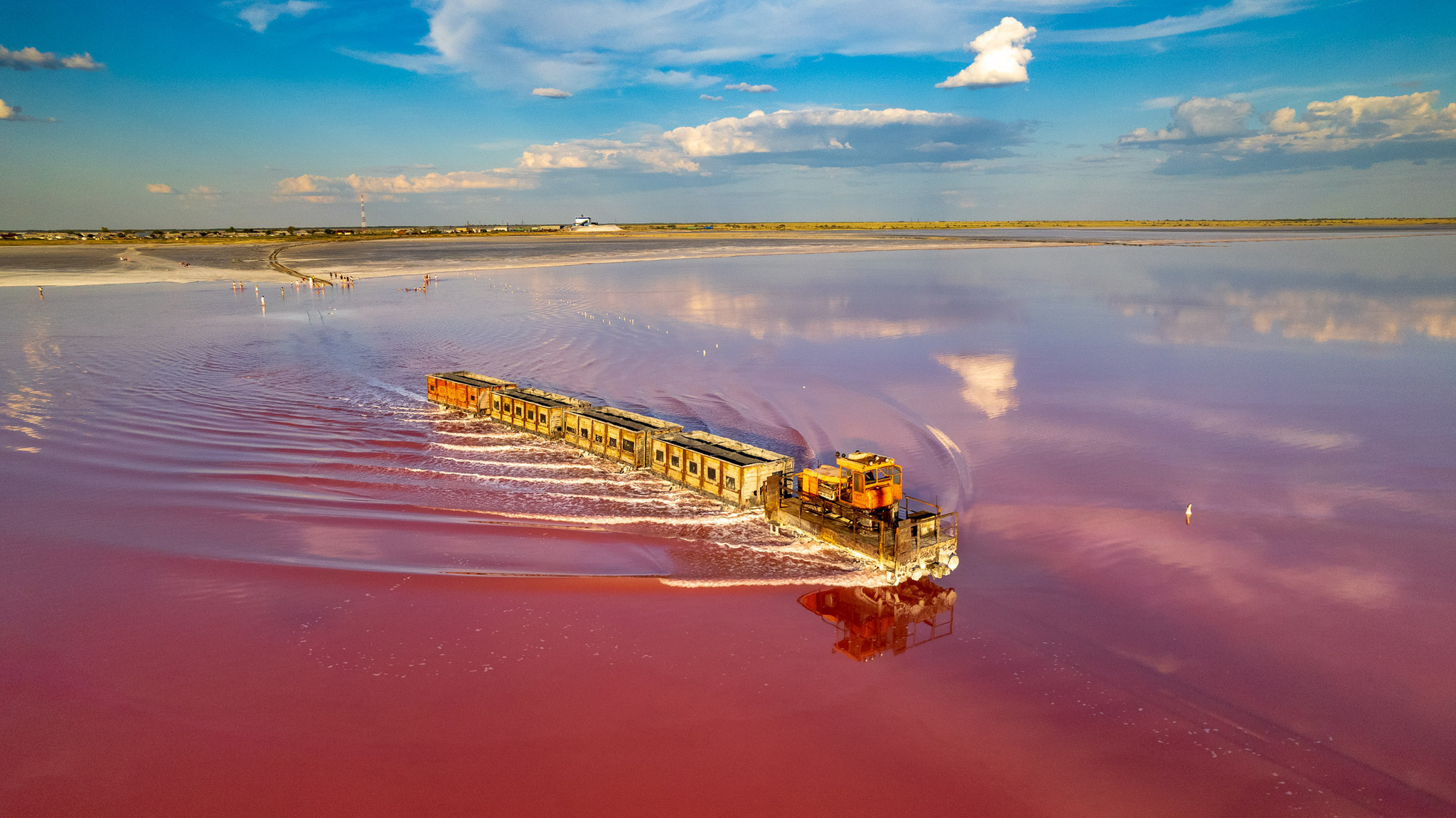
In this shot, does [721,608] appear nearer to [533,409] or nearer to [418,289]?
[533,409]

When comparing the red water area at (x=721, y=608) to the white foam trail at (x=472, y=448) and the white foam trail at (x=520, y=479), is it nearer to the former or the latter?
the white foam trail at (x=472, y=448)

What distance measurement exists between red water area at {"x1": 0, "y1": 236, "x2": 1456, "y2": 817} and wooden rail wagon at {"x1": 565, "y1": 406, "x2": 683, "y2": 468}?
2.85 feet

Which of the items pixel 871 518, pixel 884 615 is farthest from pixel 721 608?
pixel 871 518

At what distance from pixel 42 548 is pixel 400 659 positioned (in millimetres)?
12229

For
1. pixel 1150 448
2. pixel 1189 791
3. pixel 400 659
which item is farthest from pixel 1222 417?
pixel 400 659

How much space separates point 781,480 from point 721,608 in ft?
18.0

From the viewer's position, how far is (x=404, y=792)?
1209cm

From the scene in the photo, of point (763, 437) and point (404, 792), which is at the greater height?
point (763, 437)

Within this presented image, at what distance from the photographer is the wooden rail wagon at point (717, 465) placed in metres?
23.1

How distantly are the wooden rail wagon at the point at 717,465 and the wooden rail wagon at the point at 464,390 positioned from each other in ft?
37.7

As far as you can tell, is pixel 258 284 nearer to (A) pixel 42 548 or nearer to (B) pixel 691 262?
(B) pixel 691 262

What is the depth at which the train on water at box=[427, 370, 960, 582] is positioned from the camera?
62.9ft

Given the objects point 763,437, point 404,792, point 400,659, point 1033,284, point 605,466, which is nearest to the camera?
point 404,792

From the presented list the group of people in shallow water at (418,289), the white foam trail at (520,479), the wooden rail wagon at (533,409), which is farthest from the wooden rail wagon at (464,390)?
the group of people in shallow water at (418,289)
